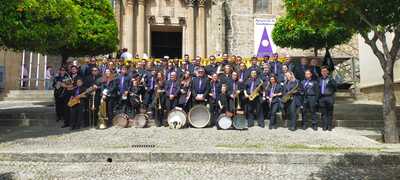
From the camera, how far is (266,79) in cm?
1316

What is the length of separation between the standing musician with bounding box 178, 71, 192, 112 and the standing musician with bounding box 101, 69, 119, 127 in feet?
6.15

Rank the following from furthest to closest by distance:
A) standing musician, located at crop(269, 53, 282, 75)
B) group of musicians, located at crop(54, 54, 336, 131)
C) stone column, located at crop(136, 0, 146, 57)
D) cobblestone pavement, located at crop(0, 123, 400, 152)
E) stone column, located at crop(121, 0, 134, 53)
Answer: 1. stone column, located at crop(136, 0, 146, 57)
2. stone column, located at crop(121, 0, 134, 53)
3. standing musician, located at crop(269, 53, 282, 75)
4. group of musicians, located at crop(54, 54, 336, 131)
5. cobblestone pavement, located at crop(0, 123, 400, 152)

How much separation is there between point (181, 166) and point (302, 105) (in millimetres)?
5660

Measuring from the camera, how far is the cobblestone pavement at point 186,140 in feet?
29.4

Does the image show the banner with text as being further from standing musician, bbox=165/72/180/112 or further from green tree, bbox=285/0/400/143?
green tree, bbox=285/0/400/143

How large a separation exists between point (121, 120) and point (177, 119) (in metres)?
1.58

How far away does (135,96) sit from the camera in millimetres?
12953

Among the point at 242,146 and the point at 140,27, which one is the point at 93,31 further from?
the point at 242,146

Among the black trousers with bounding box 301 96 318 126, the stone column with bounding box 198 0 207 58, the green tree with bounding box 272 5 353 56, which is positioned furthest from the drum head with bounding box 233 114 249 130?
the stone column with bounding box 198 0 207 58

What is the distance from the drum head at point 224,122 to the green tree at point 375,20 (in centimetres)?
325

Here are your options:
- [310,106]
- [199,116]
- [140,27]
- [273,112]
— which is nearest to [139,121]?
[199,116]

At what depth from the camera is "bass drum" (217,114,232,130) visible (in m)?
12.0

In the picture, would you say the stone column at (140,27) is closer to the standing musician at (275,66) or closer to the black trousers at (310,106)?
the standing musician at (275,66)

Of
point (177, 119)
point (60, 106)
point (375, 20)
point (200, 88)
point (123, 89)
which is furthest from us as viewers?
point (60, 106)
